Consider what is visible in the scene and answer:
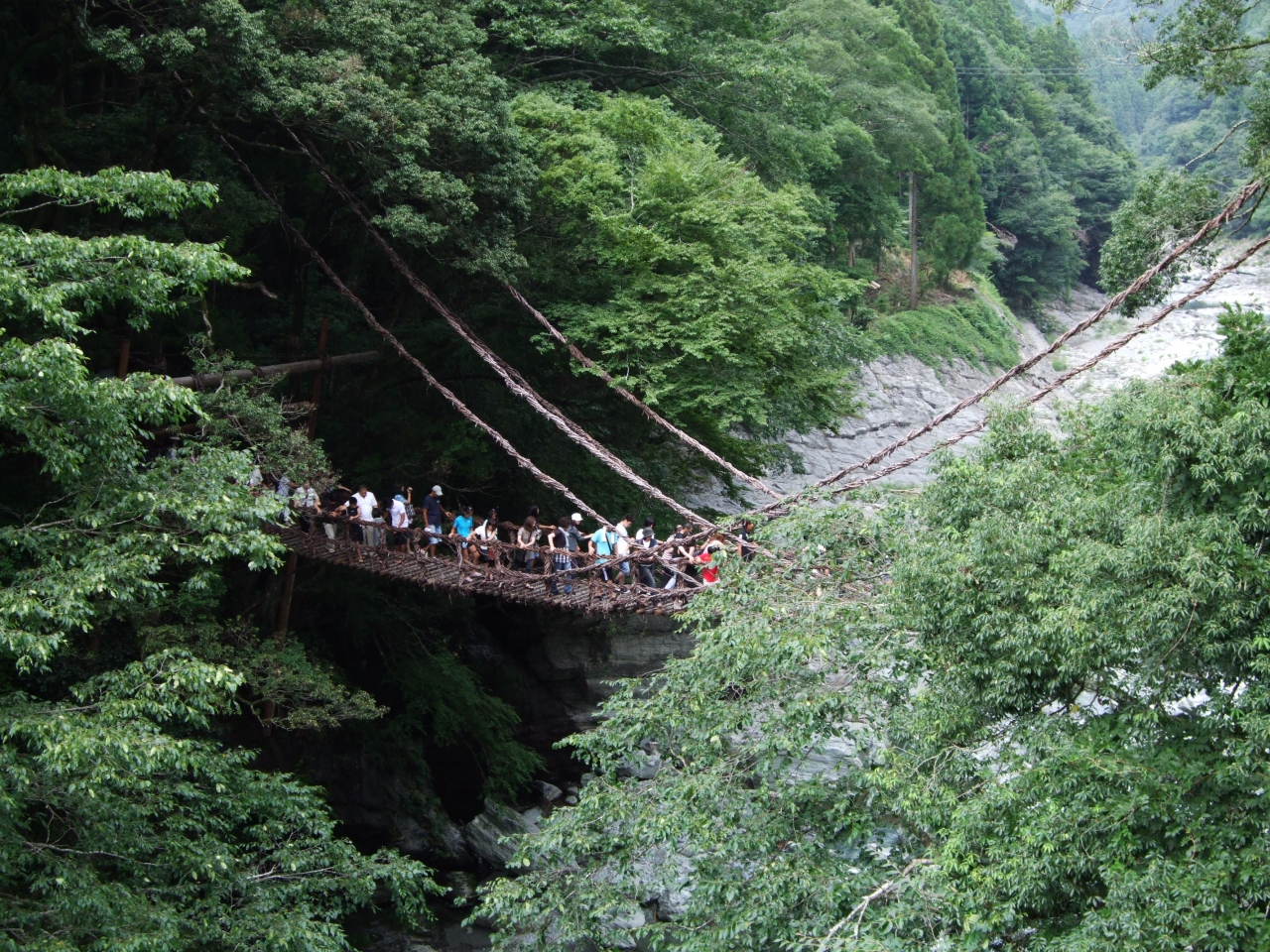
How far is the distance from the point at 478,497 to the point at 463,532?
2.85 metres

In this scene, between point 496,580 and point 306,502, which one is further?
point 306,502

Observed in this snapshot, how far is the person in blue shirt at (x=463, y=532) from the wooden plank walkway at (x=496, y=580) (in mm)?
106

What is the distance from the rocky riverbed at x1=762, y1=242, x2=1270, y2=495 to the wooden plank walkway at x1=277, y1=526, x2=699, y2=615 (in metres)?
6.43

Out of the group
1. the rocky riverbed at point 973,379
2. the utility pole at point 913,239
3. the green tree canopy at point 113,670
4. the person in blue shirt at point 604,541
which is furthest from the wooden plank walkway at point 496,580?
the utility pole at point 913,239

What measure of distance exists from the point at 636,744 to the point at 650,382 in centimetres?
432

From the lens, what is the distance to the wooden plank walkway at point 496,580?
7820 millimetres

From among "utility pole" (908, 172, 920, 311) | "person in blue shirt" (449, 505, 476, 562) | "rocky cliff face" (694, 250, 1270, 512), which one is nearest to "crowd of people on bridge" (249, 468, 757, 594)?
"person in blue shirt" (449, 505, 476, 562)

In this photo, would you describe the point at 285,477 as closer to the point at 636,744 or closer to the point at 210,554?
the point at 210,554

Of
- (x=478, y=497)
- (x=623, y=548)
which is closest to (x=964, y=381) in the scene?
(x=478, y=497)

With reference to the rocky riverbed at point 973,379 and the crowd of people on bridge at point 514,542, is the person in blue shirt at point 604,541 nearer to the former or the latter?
the crowd of people on bridge at point 514,542

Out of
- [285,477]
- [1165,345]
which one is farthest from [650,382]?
[1165,345]

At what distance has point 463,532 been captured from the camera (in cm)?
900

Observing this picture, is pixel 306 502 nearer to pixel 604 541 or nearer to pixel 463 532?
pixel 463 532

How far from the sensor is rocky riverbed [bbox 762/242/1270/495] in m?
17.9
